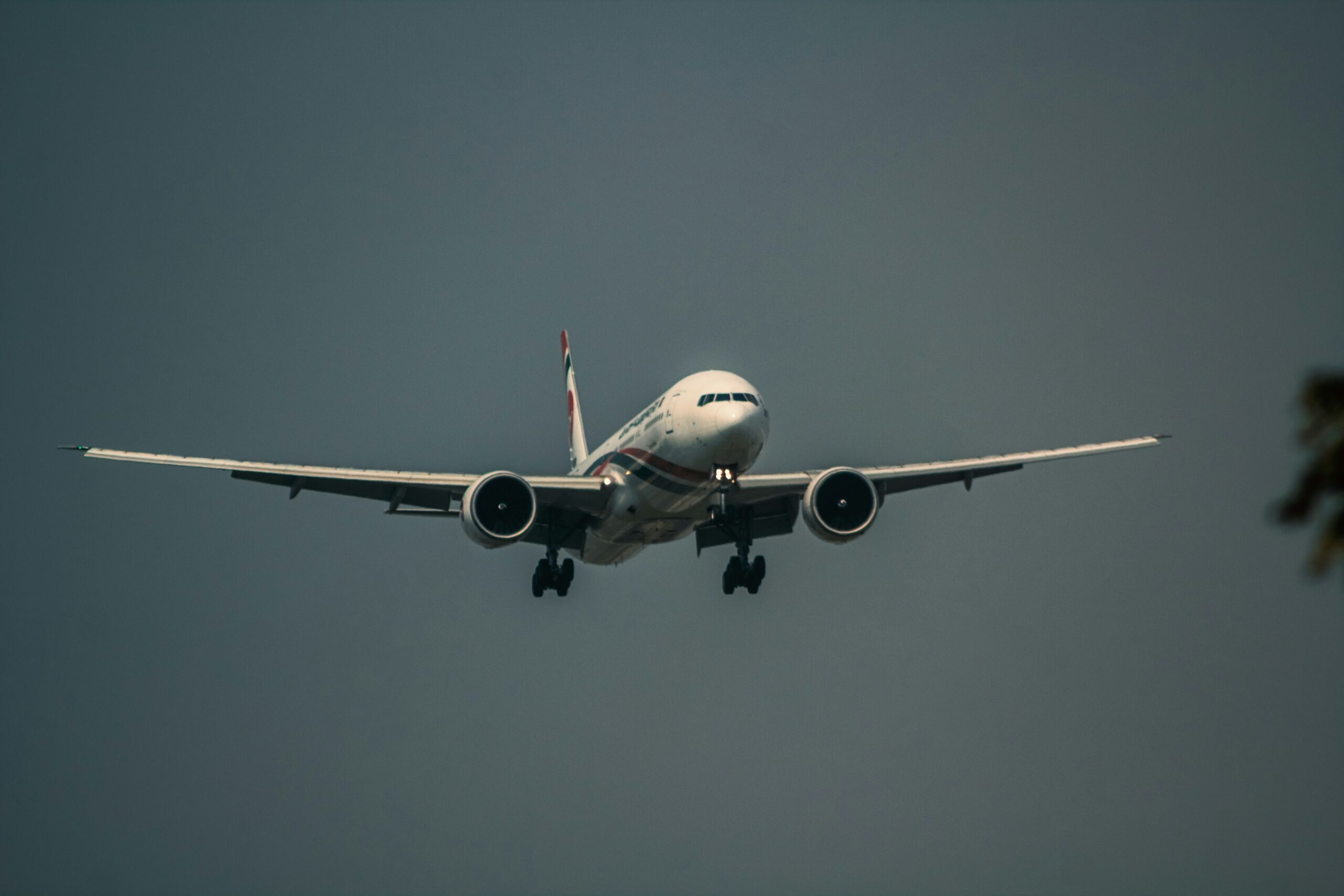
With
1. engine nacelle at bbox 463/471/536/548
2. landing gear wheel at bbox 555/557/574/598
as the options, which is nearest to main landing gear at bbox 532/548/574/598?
landing gear wheel at bbox 555/557/574/598

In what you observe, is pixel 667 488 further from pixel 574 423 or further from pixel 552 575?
pixel 574 423

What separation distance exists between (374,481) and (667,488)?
7995 mm

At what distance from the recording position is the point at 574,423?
176 feet

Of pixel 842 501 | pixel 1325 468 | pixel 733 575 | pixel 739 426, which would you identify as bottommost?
pixel 1325 468

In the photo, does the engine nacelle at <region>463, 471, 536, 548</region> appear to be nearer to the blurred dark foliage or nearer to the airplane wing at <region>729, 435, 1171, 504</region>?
the airplane wing at <region>729, 435, 1171, 504</region>

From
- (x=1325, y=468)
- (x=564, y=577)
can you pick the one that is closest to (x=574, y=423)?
(x=564, y=577)

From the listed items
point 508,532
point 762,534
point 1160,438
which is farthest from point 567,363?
point 1160,438

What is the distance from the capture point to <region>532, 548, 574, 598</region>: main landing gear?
1484 inches

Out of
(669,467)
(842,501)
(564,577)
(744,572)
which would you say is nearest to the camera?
(669,467)

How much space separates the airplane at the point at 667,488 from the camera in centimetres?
3086

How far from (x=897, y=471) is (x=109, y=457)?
20975mm

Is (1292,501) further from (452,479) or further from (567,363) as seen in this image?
(567,363)

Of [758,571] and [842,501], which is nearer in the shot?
[842,501]

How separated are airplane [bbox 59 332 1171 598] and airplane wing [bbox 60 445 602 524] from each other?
4cm
